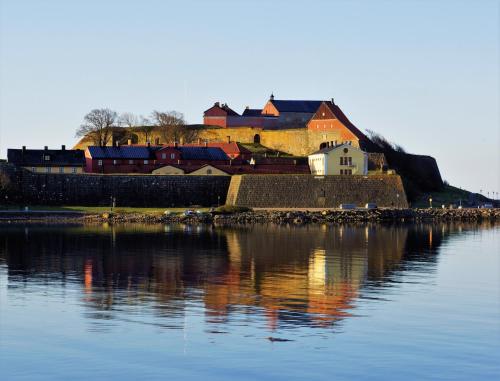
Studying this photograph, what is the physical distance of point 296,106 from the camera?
4321 inches

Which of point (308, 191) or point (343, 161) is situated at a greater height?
point (343, 161)

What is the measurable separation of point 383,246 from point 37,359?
99.1 ft

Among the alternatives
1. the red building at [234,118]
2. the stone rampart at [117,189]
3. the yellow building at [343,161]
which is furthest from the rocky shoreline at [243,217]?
the red building at [234,118]

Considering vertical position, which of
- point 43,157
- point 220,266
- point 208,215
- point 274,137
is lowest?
point 220,266

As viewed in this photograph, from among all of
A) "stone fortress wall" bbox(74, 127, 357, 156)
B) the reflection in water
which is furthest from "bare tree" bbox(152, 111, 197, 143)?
the reflection in water

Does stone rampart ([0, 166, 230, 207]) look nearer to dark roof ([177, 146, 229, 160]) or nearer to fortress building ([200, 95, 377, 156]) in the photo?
dark roof ([177, 146, 229, 160])

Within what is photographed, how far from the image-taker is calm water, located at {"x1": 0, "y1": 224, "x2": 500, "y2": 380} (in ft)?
68.6

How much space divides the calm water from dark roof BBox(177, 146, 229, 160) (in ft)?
118

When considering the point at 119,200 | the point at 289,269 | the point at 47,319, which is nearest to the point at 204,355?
the point at 47,319

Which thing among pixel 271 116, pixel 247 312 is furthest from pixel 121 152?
pixel 247 312

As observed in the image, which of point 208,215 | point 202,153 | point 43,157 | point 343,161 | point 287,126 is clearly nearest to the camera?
point 208,215

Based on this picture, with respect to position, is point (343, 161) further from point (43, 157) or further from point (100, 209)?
point (43, 157)

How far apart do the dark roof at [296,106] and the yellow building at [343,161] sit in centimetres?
2669

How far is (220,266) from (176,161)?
148ft
